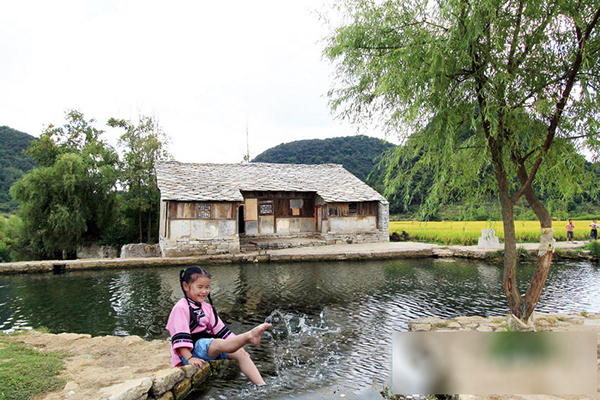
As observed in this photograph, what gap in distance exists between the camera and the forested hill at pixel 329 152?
45656 millimetres

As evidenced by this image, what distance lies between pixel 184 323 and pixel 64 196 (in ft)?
57.7

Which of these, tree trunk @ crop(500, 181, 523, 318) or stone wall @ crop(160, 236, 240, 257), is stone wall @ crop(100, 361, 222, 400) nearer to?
tree trunk @ crop(500, 181, 523, 318)

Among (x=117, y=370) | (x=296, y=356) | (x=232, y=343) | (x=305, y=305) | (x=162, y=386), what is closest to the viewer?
(x=232, y=343)

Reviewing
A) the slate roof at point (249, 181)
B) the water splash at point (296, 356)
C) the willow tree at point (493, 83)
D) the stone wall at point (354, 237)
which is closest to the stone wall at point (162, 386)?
the water splash at point (296, 356)

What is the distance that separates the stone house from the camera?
16906mm

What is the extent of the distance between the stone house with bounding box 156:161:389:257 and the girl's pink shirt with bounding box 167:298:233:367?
42.2ft

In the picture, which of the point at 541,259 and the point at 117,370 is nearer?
the point at 117,370

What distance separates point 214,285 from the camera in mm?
10773

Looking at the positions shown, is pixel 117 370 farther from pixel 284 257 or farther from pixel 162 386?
pixel 284 257

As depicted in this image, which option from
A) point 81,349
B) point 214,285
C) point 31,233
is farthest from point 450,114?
point 31,233

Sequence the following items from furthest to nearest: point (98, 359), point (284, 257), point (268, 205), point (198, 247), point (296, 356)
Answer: point (268, 205)
point (198, 247)
point (284, 257)
point (296, 356)
point (98, 359)

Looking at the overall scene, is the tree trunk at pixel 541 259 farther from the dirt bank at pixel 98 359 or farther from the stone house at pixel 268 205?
the stone house at pixel 268 205

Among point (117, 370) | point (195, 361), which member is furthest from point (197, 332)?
point (117, 370)

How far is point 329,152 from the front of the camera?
4800 centimetres
